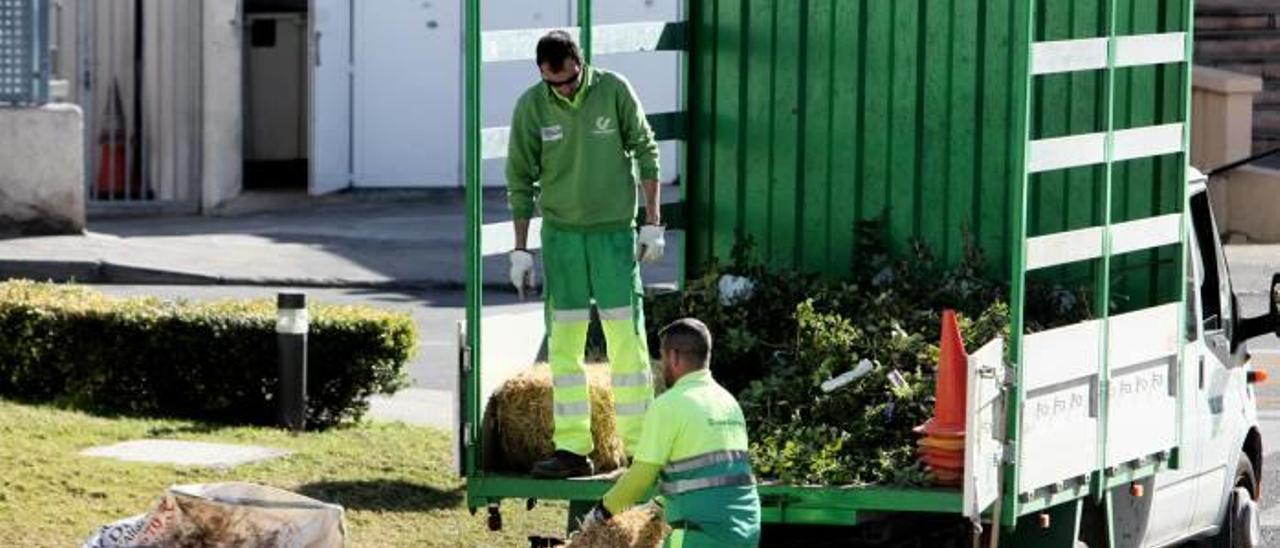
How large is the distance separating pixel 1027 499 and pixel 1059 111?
2276 millimetres

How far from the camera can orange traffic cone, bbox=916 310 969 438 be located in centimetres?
878

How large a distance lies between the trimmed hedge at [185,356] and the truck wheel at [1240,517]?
4487mm

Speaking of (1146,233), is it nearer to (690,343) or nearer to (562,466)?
(690,343)

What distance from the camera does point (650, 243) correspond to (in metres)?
9.88

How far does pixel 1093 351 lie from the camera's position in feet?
30.2

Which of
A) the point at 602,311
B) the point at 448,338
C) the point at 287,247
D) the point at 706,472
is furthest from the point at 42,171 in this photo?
the point at 706,472

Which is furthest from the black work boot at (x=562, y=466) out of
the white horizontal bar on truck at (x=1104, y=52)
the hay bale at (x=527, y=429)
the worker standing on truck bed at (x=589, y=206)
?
the white horizontal bar on truck at (x=1104, y=52)

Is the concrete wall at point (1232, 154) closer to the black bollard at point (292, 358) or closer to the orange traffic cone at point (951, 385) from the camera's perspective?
the black bollard at point (292, 358)

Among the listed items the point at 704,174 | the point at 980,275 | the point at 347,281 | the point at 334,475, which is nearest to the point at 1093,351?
the point at 980,275

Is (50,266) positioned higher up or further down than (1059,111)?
further down

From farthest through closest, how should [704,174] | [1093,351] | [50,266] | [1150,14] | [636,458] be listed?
1. [50,266]
2. [704,174]
3. [1150,14]
4. [1093,351]
5. [636,458]

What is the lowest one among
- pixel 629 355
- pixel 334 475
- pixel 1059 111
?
pixel 334 475

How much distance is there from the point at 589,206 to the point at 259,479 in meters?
3.14

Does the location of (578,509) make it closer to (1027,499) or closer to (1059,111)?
(1027,499)
